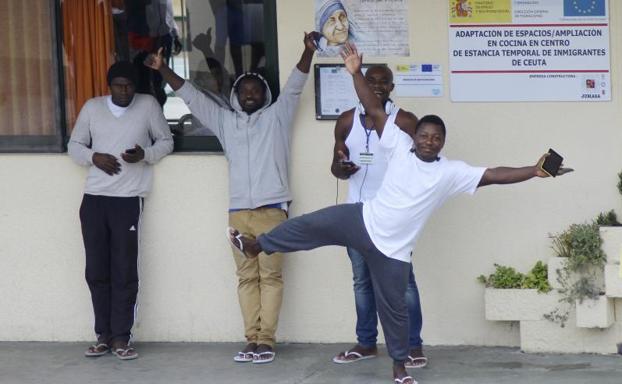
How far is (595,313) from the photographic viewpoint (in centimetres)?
750

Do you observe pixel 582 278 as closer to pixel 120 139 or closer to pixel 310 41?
pixel 310 41

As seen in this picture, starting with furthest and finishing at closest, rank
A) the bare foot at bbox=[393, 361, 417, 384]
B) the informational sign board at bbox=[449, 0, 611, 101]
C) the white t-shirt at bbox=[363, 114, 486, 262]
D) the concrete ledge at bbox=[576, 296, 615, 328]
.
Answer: the informational sign board at bbox=[449, 0, 611, 101] < the concrete ledge at bbox=[576, 296, 615, 328] < the bare foot at bbox=[393, 361, 417, 384] < the white t-shirt at bbox=[363, 114, 486, 262]

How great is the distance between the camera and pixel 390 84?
734 cm

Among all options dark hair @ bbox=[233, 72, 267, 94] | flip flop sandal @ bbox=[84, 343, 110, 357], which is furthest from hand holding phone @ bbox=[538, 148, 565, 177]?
flip flop sandal @ bbox=[84, 343, 110, 357]

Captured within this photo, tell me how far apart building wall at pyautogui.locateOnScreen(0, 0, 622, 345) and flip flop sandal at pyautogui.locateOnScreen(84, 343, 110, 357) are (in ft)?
1.13

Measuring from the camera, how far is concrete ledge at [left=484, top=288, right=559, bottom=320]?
25.0 feet

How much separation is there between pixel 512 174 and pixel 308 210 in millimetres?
1735

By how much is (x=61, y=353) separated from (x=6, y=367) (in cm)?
41

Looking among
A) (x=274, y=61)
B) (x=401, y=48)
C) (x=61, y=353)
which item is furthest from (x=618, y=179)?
(x=61, y=353)

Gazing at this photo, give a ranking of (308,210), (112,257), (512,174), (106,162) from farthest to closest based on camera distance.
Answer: (308,210) < (112,257) < (106,162) < (512,174)

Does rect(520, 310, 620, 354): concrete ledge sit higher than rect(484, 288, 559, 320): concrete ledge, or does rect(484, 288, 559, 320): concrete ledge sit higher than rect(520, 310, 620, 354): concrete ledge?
rect(484, 288, 559, 320): concrete ledge

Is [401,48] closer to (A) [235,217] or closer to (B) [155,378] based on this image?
(A) [235,217]

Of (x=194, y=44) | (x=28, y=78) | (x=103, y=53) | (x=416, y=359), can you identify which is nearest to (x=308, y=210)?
(x=416, y=359)

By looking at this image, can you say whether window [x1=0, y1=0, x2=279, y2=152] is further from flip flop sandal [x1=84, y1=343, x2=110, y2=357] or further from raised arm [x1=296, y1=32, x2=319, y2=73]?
flip flop sandal [x1=84, y1=343, x2=110, y2=357]
